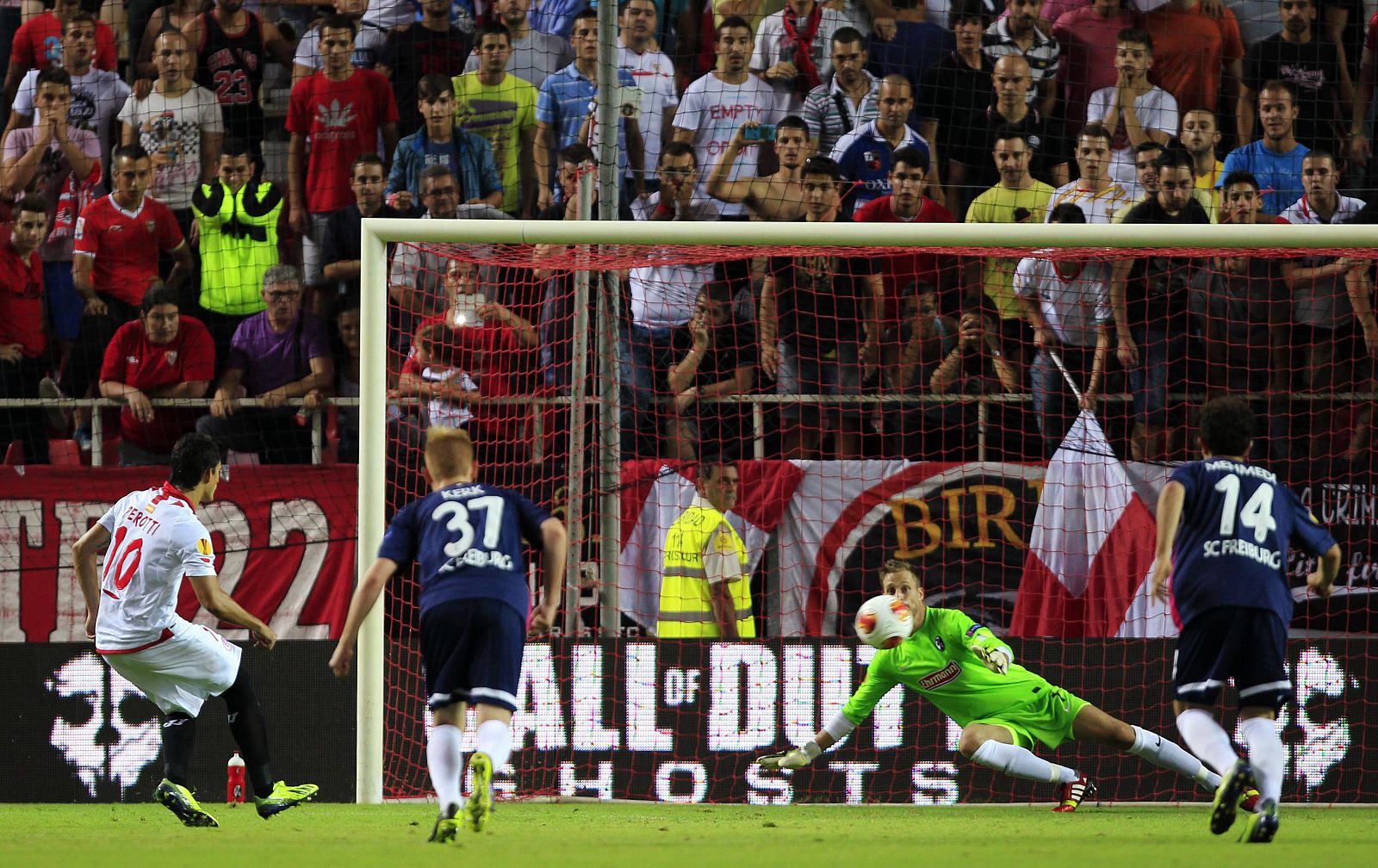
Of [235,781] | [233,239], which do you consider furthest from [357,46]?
[235,781]

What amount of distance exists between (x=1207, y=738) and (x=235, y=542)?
6342mm

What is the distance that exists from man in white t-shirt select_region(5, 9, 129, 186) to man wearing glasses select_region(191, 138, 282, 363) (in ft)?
3.26

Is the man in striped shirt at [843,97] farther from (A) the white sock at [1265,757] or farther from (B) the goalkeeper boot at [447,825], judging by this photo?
(B) the goalkeeper boot at [447,825]

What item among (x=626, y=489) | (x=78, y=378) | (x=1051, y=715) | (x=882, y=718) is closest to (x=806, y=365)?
(x=626, y=489)

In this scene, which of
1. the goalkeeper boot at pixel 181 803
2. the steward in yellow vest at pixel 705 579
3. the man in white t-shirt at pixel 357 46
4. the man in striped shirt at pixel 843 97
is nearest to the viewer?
the goalkeeper boot at pixel 181 803

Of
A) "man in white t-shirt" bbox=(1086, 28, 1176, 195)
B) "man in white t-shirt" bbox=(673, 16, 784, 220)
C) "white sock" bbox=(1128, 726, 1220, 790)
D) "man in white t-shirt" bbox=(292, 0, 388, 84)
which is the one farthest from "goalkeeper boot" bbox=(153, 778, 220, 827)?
"man in white t-shirt" bbox=(1086, 28, 1176, 195)

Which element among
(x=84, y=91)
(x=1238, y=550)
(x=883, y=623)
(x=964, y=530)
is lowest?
(x=883, y=623)

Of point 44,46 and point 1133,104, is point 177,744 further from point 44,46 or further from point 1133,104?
point 1133,104

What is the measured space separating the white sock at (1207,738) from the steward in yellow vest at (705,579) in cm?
362

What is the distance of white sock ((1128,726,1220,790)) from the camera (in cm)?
760

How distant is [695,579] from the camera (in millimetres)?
9250

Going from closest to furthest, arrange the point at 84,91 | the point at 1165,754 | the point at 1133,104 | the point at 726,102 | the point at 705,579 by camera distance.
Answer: the point at 1165,754
the point at 705,579
the point at 1133,104
the point at 726,102
the point at 84,91

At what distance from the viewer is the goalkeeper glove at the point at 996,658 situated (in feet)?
24.1

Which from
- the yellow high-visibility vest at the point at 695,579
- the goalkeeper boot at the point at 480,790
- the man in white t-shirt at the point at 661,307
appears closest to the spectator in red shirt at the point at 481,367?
the man in white t-shirt at the point at 661,307
